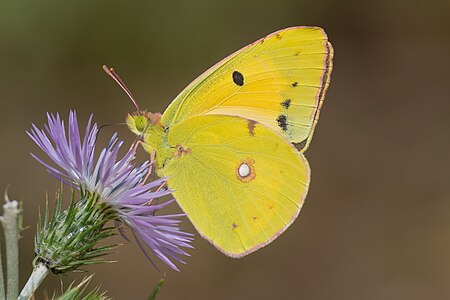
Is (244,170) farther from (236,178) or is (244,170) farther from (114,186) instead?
(114,186)

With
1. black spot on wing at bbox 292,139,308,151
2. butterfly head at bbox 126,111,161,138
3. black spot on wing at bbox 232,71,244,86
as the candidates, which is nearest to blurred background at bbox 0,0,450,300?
butterfly head at bbox 126,111,161,138

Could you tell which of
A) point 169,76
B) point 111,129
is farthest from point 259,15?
point 111,129

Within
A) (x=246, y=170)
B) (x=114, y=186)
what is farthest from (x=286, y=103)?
(x=114, y=186)

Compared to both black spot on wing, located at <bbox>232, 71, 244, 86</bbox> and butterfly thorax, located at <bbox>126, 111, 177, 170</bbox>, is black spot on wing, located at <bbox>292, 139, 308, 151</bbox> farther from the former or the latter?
butterfly thorax, located at <bbox>126, 111, 177, 170</bbox>

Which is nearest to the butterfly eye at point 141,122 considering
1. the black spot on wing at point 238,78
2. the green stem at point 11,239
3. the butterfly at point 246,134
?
the butterfly at point 246,134

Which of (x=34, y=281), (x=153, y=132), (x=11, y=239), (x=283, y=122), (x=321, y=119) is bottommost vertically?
(x=34, y=281)

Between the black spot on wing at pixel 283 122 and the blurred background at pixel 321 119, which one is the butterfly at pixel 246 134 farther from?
the blurred background at pixel 321 119

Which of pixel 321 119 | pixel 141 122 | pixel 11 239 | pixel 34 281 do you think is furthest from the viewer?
pixel 321 119
